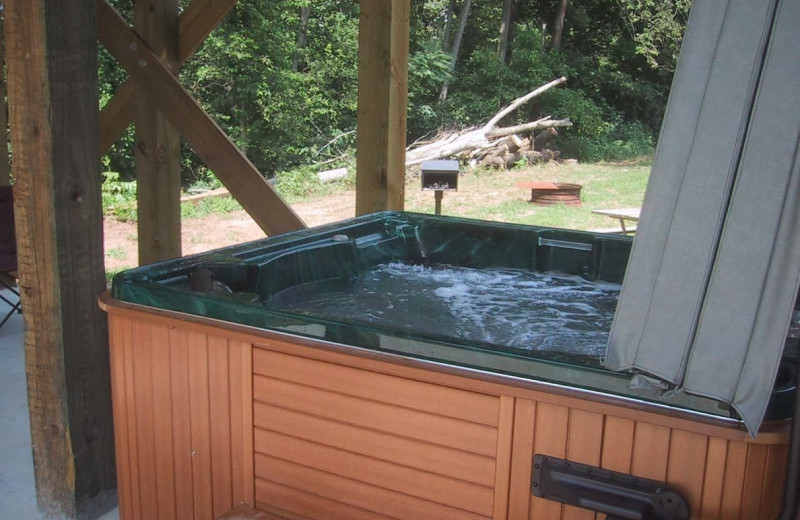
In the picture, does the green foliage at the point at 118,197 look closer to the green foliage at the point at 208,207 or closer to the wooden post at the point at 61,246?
the green foliage at the point at 208,207

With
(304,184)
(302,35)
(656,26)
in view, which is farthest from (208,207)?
(656,26)

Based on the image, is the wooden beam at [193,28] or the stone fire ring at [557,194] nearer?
the wooden beam at [193,28]

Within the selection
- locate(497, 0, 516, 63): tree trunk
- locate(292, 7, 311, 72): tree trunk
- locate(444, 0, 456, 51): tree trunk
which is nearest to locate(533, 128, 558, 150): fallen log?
locate(497, 0, 516, 63): tree trunk

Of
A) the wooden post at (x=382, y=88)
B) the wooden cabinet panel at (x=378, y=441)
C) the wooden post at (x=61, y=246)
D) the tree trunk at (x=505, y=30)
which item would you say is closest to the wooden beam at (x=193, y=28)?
the wooden post at (x=382, y=88)

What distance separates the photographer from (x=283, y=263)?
2.48 metres

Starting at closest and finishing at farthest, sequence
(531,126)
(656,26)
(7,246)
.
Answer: (7,246), (531,126), (656,26)

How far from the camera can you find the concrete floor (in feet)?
7.44

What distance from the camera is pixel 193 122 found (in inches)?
107

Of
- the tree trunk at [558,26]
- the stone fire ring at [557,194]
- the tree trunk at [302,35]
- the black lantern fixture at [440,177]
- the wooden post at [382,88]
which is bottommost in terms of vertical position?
the stone fire ring at [557,194]

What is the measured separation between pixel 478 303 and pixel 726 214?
68.6 inches

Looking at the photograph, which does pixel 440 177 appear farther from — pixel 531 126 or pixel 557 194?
pixel 531 126

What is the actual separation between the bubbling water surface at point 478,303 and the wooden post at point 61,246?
559 millimetres

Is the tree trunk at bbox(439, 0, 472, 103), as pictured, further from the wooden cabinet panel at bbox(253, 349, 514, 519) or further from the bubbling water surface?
the wooden cabinet panel at bbox(253, 349, 514, 519)

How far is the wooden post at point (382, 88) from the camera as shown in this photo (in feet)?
8.60
